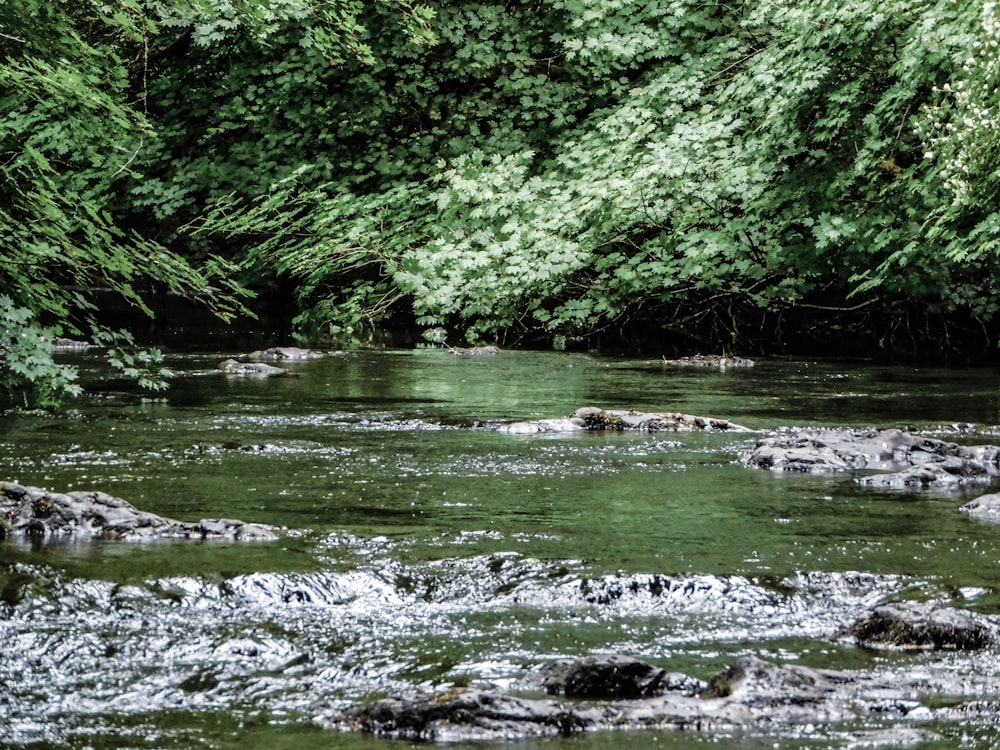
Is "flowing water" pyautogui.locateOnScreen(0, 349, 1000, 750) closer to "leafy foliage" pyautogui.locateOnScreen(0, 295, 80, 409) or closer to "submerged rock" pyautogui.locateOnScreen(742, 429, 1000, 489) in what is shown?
"submerged rock" pyautogui.locateOnScreen(742, 429, 1000, 489)

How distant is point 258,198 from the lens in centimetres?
1912

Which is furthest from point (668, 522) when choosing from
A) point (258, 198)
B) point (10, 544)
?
point (258, 198)

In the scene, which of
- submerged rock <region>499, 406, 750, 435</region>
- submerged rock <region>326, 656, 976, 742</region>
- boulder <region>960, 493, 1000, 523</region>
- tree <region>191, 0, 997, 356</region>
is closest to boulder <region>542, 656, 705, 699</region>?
submerged rock <region>326, 656, 976, 742</region>

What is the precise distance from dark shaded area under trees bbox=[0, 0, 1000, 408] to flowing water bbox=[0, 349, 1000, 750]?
2.74m

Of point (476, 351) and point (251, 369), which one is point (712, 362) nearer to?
point (476, 351)

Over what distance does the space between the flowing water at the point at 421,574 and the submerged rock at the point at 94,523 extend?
0.54 ft

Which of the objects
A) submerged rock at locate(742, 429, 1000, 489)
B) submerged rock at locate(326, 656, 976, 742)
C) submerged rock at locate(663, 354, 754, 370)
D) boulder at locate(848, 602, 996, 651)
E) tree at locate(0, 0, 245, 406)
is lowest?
submerged rock at locate(326, 656, 976, 742)

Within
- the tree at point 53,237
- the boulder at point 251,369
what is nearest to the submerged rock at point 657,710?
the tree at point 53,237

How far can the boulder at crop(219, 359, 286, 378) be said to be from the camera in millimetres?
12445

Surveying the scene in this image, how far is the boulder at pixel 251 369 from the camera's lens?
1245cm

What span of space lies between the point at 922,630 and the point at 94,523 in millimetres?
3099

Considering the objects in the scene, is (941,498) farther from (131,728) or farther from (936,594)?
(131,728)

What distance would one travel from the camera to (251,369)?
1273 cm

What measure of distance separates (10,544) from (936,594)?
10.8 feet
